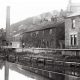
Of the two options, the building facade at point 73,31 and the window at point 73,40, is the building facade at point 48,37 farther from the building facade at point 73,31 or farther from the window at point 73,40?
the window at point 73,40

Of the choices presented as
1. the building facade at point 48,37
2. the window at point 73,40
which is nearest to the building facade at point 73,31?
the window at point 73,40

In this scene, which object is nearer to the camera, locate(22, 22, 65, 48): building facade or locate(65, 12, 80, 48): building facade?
locate(65, 12, 80, 48): building facade

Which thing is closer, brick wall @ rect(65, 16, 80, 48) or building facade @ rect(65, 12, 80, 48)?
building facade @ rect(65, 12, 80, 48)

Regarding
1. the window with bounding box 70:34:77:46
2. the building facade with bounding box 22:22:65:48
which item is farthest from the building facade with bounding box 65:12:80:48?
the building facade with bounding box 22:22:65:48

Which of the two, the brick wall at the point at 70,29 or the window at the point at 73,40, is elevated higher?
the brick wall at the point at 70,29

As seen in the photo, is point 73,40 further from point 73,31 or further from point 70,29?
point 70,29

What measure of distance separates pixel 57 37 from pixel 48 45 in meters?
1.66

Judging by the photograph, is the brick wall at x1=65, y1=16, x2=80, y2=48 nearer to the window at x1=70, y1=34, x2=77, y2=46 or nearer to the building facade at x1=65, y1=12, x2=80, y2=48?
the building facade at x1=65, y1=12, x2=80, y2=48

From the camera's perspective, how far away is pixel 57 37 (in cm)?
3000

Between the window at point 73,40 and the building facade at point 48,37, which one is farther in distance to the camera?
the building facade at point 48,37

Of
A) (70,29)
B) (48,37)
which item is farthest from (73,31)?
(48,37)

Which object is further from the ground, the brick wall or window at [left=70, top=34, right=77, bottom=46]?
the brick wall

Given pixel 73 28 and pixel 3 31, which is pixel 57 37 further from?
pixel 3 31

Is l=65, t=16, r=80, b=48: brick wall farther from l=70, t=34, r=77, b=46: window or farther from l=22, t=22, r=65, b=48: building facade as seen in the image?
l=22, t=22, r=65, b=48: building facade
